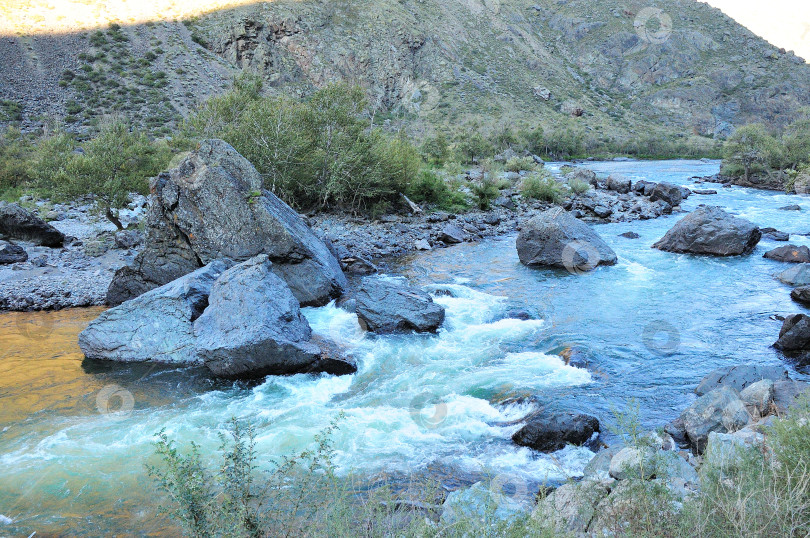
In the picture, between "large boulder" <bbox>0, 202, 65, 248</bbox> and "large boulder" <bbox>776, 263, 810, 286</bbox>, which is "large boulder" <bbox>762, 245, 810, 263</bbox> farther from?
"large boulder" <bbox>0, 202, 65, 248</bbox>

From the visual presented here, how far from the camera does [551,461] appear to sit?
685cm

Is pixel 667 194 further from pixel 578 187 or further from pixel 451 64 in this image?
pixel 451 64

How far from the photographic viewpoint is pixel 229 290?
10.5 metres

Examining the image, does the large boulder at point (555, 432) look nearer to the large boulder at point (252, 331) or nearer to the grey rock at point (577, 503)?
the grey rock at point (577, 503)

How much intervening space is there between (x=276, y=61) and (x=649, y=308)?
237 ft

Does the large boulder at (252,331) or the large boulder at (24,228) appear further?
the large boulder at (24,228)

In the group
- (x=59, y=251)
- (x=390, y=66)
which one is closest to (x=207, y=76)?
(x=390, y=66)

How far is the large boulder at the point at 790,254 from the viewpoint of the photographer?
16.4 meters

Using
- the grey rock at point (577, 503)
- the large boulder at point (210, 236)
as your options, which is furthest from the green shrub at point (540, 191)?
the grey rock at point (577, 503)

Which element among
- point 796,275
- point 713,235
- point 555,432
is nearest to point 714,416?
point 555,432

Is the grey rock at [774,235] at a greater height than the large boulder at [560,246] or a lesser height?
greater

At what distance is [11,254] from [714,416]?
1917 cm

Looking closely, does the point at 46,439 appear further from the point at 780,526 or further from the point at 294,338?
the point at 780,526

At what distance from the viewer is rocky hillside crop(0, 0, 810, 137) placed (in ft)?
161
